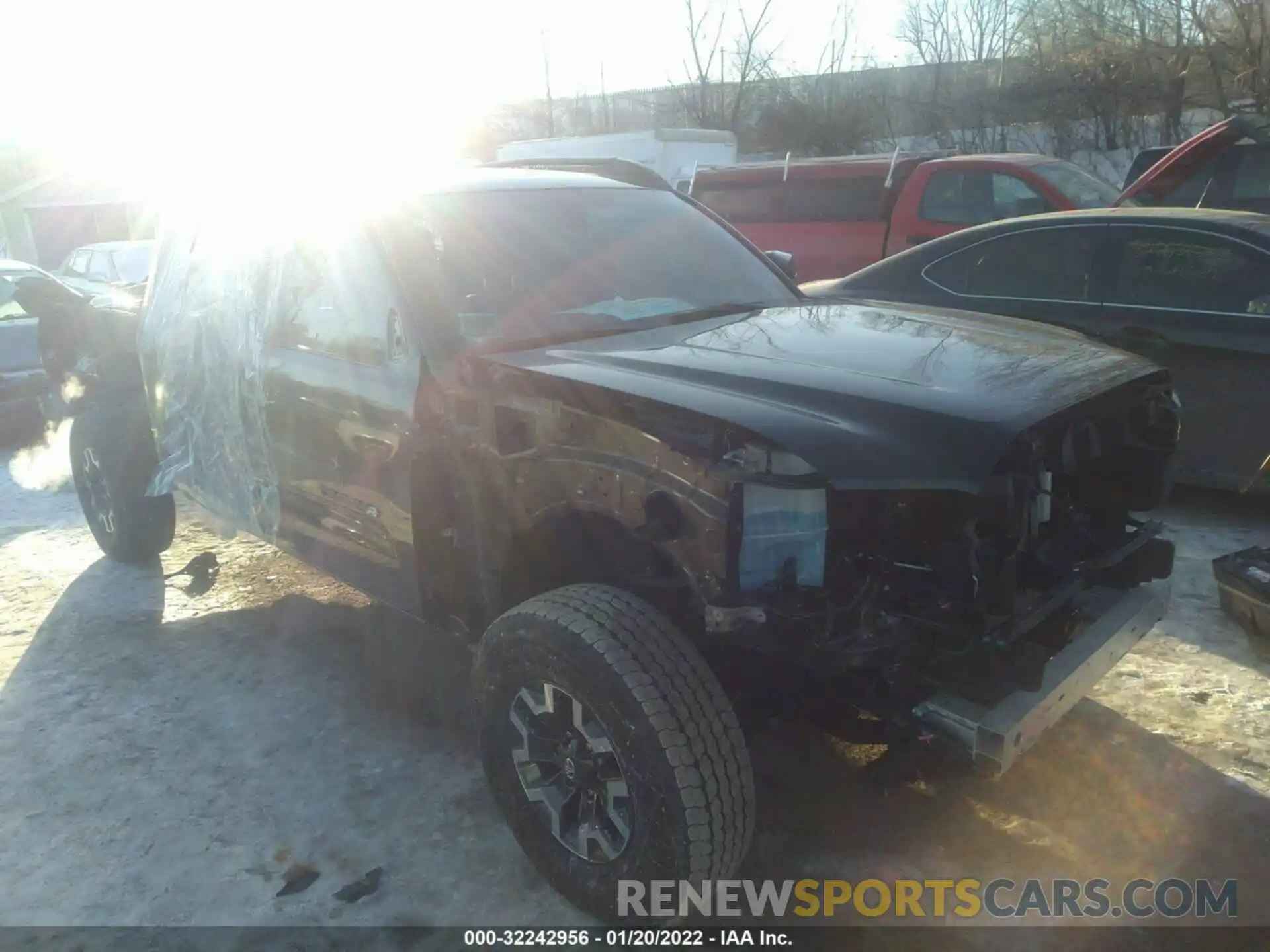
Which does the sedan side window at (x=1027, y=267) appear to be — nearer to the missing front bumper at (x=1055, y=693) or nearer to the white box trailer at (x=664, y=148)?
the missing front bumper at (x=1055, y=693)

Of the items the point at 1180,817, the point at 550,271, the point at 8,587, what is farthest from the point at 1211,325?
the point at 8,587

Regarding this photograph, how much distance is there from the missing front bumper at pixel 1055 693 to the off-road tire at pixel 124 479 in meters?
4.01

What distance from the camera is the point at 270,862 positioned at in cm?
296

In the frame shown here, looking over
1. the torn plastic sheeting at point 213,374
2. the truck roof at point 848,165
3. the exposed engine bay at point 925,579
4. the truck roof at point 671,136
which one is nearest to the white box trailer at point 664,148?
the truck roof at point 671,136

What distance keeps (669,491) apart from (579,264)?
1.39m

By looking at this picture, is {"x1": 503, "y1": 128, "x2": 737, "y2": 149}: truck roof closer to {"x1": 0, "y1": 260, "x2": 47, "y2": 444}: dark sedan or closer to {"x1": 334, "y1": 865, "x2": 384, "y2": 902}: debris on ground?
{"x1": 0, "y1": 260, "x2": 47, "y2": 444}: dark sedan

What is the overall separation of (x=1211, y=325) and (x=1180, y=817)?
2.62 meters

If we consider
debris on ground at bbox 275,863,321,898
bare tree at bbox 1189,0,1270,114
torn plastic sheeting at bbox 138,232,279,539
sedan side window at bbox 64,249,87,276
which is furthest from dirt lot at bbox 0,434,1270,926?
bare tree at bbox 1189,0,1270,114

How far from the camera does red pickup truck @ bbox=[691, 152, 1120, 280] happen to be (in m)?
8.78

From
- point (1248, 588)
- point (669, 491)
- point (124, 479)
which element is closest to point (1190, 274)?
point (1248, 588)

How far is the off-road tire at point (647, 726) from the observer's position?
2.30 meters

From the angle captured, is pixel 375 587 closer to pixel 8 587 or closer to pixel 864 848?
pixel 864 848

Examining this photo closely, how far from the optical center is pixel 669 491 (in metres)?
2.39

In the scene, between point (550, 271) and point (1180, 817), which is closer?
point (1180, 817)
